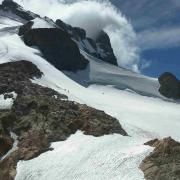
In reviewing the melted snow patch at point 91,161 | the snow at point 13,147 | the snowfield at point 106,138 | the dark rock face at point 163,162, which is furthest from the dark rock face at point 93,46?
the dark rock face at point 163,162

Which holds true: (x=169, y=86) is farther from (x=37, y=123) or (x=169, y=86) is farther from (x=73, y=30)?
(x=37, y=123)

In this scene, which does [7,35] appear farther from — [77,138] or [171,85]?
[77,138]

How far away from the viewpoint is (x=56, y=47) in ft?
394

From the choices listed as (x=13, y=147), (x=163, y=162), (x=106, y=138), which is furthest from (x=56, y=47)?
(x=163, y=162)

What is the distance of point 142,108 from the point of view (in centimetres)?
8200

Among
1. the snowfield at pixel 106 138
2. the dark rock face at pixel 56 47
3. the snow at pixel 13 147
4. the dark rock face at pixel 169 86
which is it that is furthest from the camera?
the dark rock face at pixel 169 86

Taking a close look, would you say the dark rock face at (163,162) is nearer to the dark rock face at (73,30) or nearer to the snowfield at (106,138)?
the snowfield at (106,138)

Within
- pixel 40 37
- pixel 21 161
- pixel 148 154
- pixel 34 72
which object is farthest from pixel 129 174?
pixel 40 37

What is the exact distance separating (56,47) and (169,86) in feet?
97.5

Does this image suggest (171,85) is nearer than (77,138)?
No

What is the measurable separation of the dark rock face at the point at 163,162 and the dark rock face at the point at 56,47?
78951 millimetres

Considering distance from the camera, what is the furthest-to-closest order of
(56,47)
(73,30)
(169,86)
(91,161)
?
(73,30), (169,86), (56,47), (91,161)

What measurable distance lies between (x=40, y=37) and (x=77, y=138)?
75.0m

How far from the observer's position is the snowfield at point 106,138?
Answer: 36.2 m
